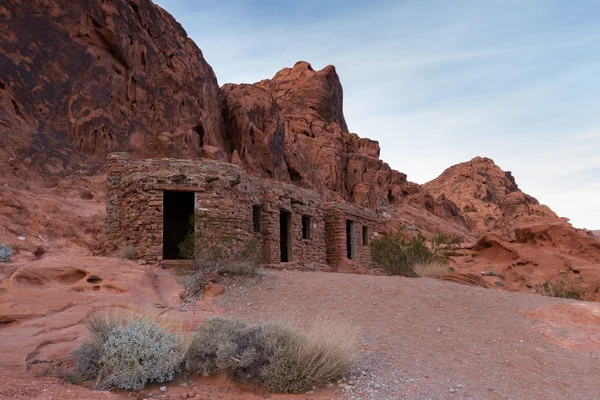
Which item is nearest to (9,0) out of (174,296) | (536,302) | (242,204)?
(242,204)

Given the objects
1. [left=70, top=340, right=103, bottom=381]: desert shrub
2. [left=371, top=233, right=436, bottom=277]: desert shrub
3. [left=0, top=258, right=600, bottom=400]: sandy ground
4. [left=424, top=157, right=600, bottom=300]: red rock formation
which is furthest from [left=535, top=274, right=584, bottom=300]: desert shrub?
[left=70, top=340, right=103, bottom=381]: desert shrub

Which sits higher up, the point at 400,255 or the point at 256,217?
the point at 256,217

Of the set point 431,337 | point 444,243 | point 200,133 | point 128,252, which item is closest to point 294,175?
point 200,133

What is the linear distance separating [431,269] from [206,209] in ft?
21.6

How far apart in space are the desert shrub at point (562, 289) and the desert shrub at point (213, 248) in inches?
315

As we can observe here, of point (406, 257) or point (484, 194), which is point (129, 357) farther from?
point (484, 194)

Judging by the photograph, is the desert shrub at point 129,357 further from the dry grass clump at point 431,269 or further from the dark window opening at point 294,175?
the dark window opening at point 294,175

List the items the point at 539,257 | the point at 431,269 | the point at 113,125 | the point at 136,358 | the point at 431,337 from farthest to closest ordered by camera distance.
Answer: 1. the point at 113,125
2. the point at 539,257
3. the point at 431,269
4. the point at 431,337
5. the point at 136,358

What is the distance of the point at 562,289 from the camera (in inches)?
513

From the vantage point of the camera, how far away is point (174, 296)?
8.93 meters

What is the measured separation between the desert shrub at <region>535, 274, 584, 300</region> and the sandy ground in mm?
2986

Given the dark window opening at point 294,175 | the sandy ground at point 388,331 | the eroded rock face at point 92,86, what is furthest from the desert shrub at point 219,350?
the dark window opening at point 294,175

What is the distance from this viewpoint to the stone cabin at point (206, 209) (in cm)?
1270

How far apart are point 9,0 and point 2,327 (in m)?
20.9
